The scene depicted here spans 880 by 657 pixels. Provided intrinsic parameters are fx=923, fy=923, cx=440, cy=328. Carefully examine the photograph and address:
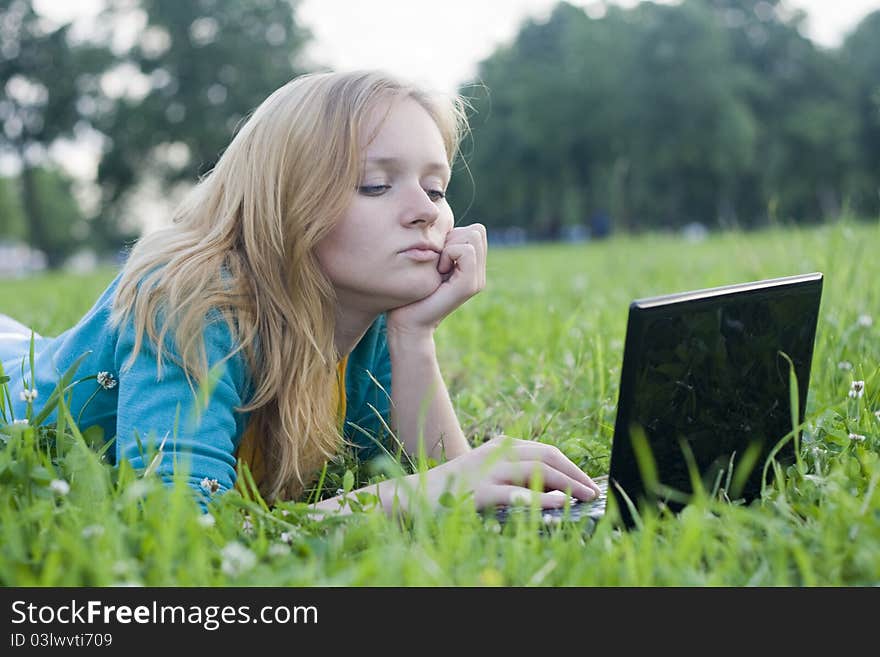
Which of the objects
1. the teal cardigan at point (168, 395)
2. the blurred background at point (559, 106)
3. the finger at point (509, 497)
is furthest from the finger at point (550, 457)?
the blurred background at point (559, 106)

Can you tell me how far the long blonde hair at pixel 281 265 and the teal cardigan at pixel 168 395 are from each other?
0.26ft

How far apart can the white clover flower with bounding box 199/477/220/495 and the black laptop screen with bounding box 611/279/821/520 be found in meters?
0.85

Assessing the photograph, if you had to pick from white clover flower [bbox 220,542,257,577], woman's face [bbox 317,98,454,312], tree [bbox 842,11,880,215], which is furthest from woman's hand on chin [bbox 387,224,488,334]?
tree [bbox 842,11,880,215]

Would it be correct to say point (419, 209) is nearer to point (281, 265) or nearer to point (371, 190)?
point (371, 190)

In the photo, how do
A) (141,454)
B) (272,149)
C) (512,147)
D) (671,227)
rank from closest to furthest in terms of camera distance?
(141,454) < (272,149) < (671,227) < (512,147)

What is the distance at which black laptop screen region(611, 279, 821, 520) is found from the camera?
174 cm

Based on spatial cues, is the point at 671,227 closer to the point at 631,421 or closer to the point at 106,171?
the point at 106,171

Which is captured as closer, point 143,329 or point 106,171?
point 143,329

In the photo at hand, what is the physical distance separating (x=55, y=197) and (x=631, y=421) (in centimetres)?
7005

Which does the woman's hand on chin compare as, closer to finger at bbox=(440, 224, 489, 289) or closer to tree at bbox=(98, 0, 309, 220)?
finger at bbox=(440, 224, 489, 289)

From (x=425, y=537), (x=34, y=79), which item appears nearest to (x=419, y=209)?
(x=425, y=537)
